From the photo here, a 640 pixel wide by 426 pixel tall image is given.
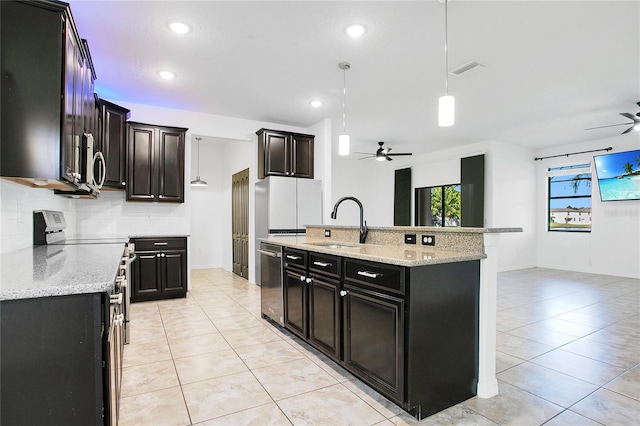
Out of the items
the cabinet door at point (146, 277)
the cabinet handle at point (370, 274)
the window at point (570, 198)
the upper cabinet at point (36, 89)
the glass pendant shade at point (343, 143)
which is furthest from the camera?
the window at point (570, 198)

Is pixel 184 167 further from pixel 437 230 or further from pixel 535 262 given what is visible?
pixel 535 262

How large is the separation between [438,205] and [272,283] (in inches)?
256

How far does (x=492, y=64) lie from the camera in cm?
372

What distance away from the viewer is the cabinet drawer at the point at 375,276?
1.96m

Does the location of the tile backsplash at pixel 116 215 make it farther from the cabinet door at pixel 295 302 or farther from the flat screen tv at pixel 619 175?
the flat screen tv at pixel 619 175

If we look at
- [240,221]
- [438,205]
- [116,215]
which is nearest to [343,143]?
[116,215]

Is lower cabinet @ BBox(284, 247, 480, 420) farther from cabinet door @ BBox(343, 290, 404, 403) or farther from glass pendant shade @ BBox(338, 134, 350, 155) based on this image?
glass pendant shade @ BBox(338, 134, 350, 155)

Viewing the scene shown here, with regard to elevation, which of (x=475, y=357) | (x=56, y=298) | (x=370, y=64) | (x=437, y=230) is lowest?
(x=475, y=357)

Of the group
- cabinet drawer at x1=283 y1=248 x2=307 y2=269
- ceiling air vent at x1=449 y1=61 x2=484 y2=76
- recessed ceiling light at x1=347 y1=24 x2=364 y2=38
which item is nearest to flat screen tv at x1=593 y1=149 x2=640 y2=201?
ceiling air vent at x1=449 y1=61 x2=484 y2=76

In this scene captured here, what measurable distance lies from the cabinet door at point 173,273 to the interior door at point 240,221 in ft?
5.24

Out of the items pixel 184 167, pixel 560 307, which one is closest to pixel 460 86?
pixel 560 307

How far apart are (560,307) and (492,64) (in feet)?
10.6

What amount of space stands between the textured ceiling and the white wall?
1696mm

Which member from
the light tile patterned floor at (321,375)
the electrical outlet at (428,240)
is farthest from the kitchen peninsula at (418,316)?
the light tile patterned floor at (321,375)
